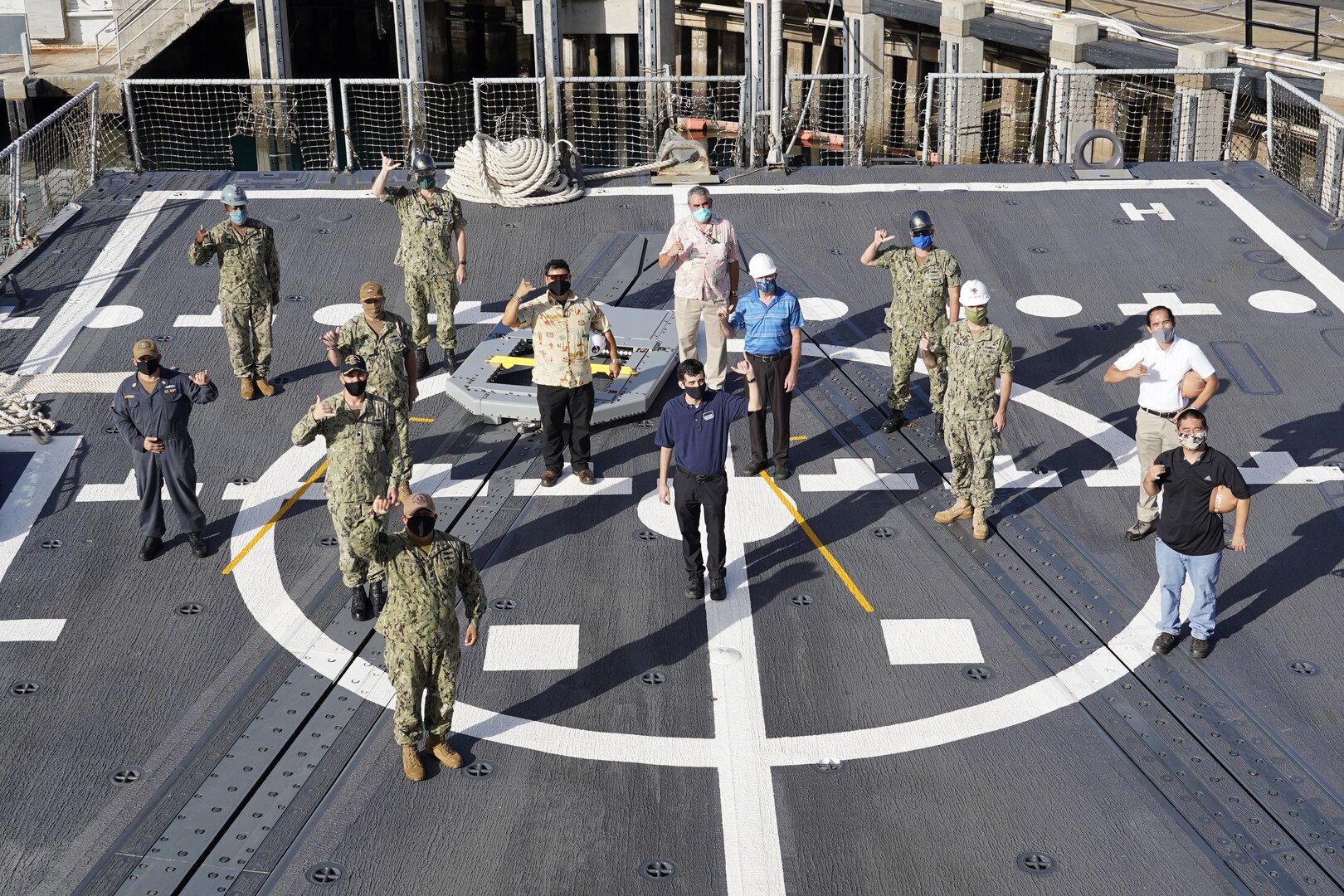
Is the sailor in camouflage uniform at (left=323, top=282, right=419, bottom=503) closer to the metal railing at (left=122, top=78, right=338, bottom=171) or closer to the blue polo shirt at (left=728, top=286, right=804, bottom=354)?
the blue polo shirt at (left=728, top=286, right=804, bottom=354)

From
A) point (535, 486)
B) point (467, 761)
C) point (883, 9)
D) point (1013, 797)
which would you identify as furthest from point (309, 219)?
point (883, 9)

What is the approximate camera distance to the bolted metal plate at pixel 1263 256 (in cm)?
1539

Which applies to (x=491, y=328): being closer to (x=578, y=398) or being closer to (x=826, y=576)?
(x=578, y=398)

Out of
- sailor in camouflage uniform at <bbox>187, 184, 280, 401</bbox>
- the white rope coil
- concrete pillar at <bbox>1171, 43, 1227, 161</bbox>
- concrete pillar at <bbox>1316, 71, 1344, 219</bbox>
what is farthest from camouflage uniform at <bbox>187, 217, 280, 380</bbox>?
concrete pillar at <bbox>1171, 43, 1227, 161</bbox>

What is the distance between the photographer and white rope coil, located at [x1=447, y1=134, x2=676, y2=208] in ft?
55.4

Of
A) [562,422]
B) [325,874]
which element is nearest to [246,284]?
[562,422]

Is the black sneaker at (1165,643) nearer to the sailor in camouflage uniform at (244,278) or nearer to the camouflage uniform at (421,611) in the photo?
the camouflage uniform at (421,611)

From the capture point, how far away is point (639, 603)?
10.1 meters

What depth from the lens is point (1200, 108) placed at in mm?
22906

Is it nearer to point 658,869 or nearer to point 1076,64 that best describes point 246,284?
point 658,869

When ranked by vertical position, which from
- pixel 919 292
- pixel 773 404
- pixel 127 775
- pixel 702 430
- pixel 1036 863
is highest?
pixel 919 292

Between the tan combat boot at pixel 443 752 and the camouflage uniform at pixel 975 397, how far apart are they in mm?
4182

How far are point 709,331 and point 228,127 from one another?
26.2m

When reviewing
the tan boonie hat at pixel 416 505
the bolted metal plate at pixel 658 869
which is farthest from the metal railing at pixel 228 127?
the bolted metal plate at pixel 658 869
